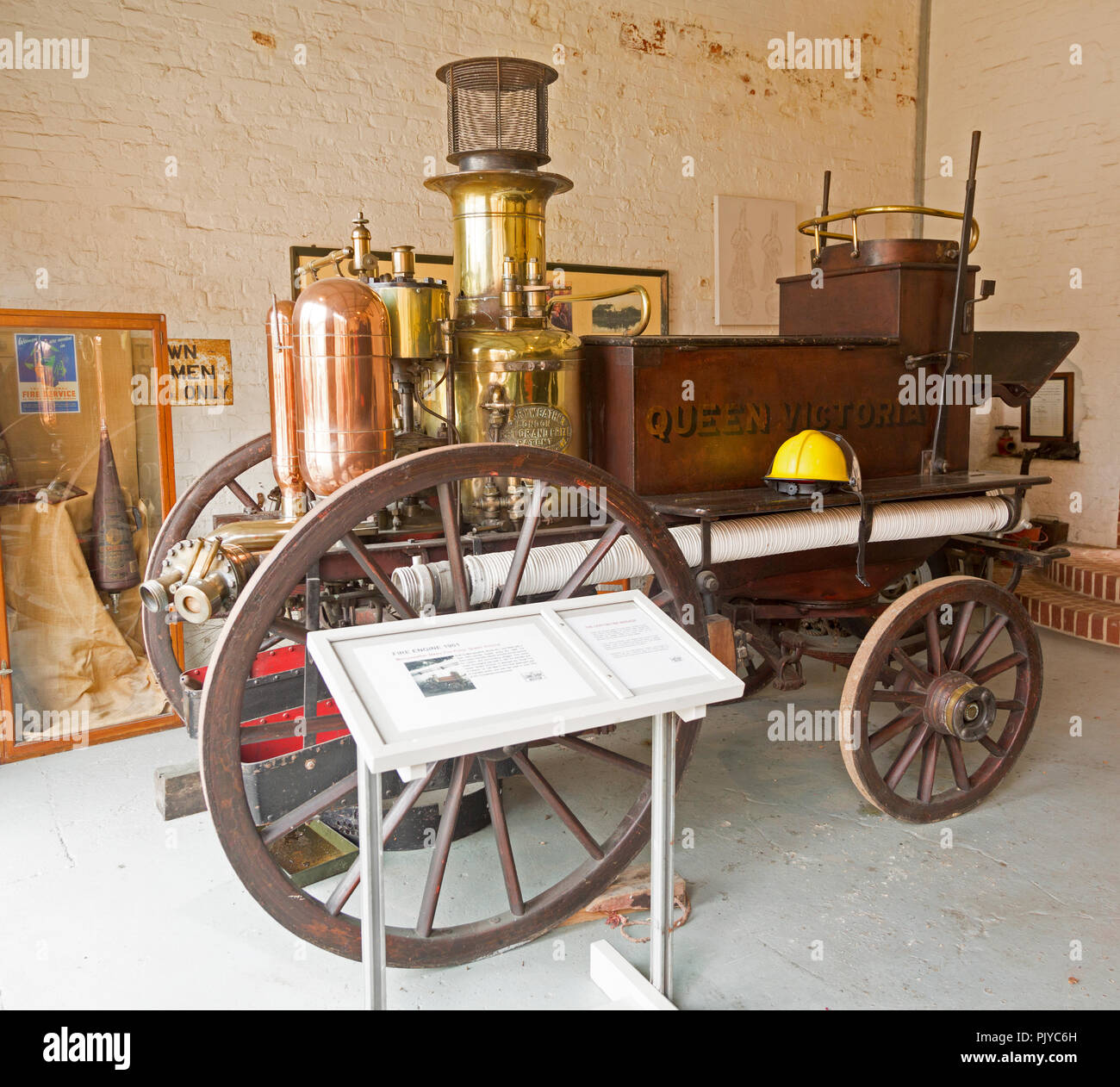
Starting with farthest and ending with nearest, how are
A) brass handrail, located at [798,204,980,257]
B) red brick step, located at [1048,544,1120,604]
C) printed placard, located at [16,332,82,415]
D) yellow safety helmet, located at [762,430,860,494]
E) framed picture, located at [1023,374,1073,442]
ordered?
framed picture, located at [1023,374,1073,442], red brick step, located at [1048,544,1120,604], printed placard, located at [16,332,82,415], brass handrail, located at [798,204,980,257], yellow safety helmet, located at [762,430,860,494]

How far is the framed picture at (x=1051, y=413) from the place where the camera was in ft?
22.0

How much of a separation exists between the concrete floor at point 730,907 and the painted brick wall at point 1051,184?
3.47m

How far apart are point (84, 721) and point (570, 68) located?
4423 millimetres

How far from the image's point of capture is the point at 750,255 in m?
6.55

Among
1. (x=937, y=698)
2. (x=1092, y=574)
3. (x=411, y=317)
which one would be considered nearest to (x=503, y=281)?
(x=411, y=317)

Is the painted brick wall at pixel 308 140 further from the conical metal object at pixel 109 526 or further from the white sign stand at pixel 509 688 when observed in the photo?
the white sign stand at pixel 509 688

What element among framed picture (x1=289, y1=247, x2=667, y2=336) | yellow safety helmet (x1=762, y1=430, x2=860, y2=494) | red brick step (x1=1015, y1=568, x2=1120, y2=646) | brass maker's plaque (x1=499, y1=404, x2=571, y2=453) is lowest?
red brick step (x1=1015, y1=568, x2=1120, y2=646)

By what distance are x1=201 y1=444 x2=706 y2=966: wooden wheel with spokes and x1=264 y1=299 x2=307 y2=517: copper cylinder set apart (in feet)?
1.01

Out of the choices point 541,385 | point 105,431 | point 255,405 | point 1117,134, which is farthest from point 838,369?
point 1117,134

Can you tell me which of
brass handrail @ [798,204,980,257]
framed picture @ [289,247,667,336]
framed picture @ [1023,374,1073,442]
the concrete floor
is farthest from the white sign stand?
framed picture @ [1023,374,1073,442]

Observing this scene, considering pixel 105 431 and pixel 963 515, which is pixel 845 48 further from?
pixel 105 431

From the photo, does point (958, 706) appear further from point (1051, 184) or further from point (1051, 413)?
point (1051, 184)

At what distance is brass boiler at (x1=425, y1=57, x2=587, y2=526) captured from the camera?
9.98 ft

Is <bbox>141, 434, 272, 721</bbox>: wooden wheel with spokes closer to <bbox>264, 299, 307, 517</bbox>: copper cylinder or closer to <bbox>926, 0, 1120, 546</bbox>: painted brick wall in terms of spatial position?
<bbox>264, 299, 307, 517</bbox>: copper cylinder
